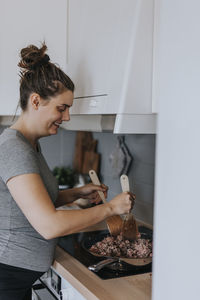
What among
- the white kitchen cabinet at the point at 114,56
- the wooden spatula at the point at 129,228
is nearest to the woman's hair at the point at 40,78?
the white kitchen cabinet at the point at 114,56

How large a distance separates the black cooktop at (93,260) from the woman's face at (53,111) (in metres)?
0.50

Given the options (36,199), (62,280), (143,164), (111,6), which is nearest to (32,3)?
(111,6)

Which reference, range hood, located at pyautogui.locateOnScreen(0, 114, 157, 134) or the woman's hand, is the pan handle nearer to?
the woman's hand

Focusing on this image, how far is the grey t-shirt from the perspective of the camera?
1166mm

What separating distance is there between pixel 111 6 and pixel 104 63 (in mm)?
189

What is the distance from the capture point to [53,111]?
1.28 metres

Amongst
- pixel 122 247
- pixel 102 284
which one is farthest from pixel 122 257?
pixel 102 284

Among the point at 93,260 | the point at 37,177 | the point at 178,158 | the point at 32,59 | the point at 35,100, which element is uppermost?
the point at 32,59

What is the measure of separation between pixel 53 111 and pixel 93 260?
1.90 ft

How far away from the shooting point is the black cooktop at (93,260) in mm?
1285

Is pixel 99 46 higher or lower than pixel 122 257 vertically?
higher

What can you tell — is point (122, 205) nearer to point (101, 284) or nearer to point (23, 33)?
point (101, 284)

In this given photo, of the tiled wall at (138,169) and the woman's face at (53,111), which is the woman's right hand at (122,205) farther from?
the tiled wall at (138,169)

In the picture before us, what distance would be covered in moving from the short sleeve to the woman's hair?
0.19 metres
